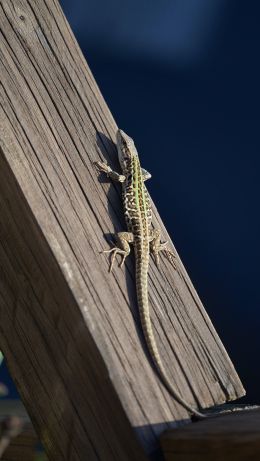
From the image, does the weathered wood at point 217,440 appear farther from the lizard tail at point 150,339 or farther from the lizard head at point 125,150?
the lizard head at point 125,150

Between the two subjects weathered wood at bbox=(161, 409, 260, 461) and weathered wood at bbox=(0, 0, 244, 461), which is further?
weathered wood at bbox=(0, 0, 244, 461)

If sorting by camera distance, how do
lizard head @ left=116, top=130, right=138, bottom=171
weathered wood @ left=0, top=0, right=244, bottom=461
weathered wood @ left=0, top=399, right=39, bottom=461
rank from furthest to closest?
weathered wood @ left=0, top=399, right=39, bottom=461 → lizard head @ left=116, top=130, right=138, bottom=171 → weathered wood @ left=0, top=0, right=244, bottom=461

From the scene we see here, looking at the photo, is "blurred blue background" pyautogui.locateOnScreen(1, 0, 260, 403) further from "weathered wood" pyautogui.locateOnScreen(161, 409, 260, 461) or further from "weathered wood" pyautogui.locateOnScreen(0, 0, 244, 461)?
"weathered wood" pyautogui.locateOnScreen(161, 409, 260, 461)

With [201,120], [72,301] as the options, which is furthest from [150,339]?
[201,120]

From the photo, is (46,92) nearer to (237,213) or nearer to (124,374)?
(124,374)

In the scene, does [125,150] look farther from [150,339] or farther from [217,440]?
[217,440]

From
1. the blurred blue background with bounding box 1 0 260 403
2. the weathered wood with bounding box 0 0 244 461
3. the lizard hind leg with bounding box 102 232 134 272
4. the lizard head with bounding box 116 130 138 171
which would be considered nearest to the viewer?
the weathered wood with bounding box 0 0 244 461

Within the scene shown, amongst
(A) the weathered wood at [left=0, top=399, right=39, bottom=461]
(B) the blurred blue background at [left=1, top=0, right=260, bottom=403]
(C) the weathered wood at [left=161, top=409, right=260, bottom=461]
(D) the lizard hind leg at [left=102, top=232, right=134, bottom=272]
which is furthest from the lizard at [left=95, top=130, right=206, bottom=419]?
(B) the blurred blue background at [left=1, top=0, right=260, bottom=403]
